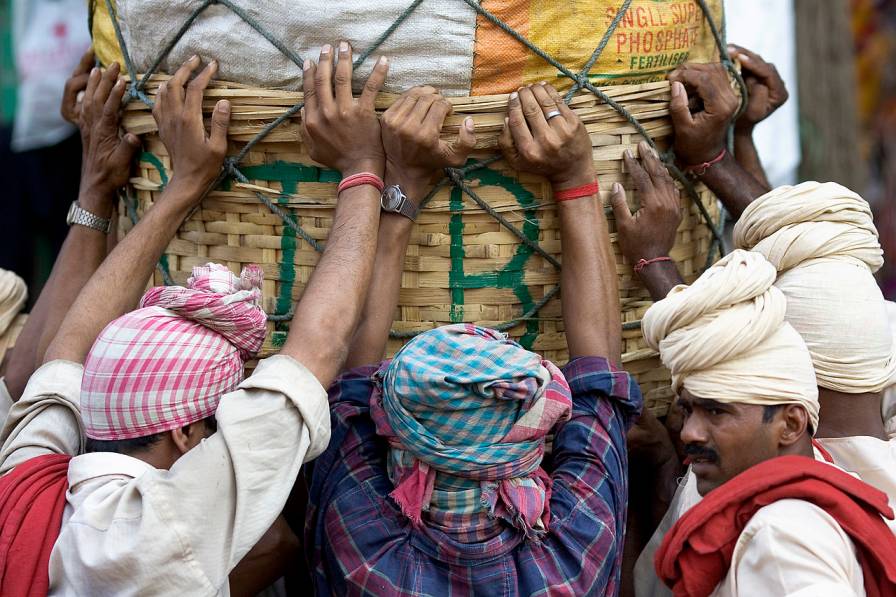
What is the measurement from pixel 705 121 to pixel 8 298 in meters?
2.09

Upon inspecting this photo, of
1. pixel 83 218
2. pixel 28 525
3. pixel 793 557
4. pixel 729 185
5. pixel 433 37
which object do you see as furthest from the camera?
pixel 83 218

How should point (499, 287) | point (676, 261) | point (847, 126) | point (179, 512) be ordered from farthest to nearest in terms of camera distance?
1. point (847, 126)
2. point (676, 261)
3. point (499, 287)
4. point (179, 512)

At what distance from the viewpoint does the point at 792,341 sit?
76.4 inches

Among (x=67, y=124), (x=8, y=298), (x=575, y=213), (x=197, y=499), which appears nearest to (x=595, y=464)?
(x=575, y=213)

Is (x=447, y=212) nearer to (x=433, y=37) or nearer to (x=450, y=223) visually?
(x=450, y=223)

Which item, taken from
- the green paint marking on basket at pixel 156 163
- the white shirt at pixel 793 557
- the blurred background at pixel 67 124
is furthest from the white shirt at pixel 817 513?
the blurred background at pixel 67 124

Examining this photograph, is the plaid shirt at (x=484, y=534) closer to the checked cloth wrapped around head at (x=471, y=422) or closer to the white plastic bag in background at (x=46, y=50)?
the checked cloth wrapped around head at (x=471, y=422)

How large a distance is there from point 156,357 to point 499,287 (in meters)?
0.83

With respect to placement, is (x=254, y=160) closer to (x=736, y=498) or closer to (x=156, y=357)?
(x=156, y=357)

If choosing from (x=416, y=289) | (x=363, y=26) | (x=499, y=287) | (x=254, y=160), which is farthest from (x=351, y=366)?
(x=363, y=26)

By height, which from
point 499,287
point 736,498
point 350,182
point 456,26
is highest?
point 456,26

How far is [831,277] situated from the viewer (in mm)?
2131


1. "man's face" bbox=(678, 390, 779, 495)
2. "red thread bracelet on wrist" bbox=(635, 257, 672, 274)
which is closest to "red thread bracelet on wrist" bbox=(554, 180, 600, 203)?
"red thread bracelet on wrist" bbox=(635, 257, 672, 274)

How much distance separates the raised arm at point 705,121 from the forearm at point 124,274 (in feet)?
3.97
